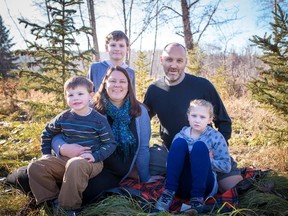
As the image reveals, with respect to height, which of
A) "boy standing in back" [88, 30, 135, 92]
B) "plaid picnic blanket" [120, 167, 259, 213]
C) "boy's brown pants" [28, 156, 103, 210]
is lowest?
"plaid picnic blanket" [120, 167, 259, 213]

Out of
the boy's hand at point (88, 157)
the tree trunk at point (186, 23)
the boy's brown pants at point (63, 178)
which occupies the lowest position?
the boy's brown pants at point (63, 178)

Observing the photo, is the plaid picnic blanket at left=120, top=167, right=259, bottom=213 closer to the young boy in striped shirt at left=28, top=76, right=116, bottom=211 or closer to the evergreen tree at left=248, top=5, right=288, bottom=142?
the young boy in striped shirt at left=28, top=76, right=116, bottom=211

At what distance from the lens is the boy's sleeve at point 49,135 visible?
2.73 meters

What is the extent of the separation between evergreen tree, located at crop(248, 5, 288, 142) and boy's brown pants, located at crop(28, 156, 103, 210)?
2609 mm

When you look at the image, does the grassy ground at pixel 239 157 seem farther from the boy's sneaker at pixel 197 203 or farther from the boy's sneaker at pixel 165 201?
the boy's sneaker at pixel 197 203

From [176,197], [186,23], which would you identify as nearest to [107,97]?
[176,197]

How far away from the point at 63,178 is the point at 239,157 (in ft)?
9.47

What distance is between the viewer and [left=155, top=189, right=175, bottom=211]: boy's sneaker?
2.46 metres

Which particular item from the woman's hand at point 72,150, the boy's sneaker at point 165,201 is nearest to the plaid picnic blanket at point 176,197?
the boy's sneaker at point 165,201

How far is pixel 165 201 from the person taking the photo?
2490mm

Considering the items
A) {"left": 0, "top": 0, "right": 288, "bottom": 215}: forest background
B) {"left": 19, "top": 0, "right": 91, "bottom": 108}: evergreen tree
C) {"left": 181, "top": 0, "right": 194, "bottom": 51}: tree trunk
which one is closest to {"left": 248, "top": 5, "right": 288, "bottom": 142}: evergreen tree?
{"left": 0, "top": 0, "right": 288, "bottom": 215}: forest background

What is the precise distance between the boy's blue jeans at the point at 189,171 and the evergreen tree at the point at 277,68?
1735 millimetres

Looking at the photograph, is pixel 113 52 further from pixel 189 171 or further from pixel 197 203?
pixel 197 203

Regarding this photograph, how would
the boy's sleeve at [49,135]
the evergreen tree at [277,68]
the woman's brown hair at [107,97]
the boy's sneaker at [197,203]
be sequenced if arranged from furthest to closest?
the evergreen tree at [277,68] → the woman's brown hair at [107,97] → the boy's sleeve at [49,135] → the boy's sneaker at [197,203]
